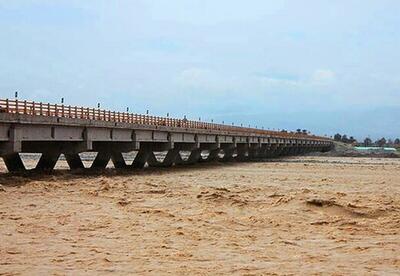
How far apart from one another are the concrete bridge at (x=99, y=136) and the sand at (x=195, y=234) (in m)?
5.20

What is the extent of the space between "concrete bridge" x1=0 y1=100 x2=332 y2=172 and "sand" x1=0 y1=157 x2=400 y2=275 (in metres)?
5.20

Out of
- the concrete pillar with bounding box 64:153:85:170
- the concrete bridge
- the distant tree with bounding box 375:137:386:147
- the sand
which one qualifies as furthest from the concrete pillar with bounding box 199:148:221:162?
the distant tree with bounding box 375:137:386:147

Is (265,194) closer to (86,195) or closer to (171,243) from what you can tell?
(86,195)

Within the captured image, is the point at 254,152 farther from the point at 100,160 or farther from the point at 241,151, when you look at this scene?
the point at 100,160

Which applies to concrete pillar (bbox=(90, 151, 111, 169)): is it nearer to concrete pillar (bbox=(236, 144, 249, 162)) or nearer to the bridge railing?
the bridge railing

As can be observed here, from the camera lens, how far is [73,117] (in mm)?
33062

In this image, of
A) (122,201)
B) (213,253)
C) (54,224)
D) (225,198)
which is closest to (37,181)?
(122,201)

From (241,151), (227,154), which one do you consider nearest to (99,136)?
(227,154)

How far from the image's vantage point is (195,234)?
13.7 metres

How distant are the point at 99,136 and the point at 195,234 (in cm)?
2278

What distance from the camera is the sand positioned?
10320 millimetres

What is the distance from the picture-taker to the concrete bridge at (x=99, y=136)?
2752cm

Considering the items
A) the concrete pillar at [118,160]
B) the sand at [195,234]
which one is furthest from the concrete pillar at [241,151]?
the sand at [195,234]

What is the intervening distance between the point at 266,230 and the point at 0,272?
7023 millimetres
